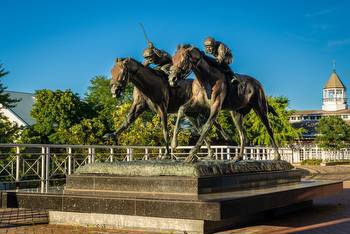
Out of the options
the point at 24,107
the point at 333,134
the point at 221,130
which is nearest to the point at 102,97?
the point at 24,107

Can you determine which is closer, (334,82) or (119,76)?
(119,76)


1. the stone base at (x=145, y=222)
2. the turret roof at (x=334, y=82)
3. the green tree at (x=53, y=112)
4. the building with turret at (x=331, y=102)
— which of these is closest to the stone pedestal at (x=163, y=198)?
the stone base at (x=145, y=222)

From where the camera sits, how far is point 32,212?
1075 cm

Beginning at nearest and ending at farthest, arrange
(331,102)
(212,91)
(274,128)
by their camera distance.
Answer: (212,91)
(274,128)
(331,102)

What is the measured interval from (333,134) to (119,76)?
55.6 metres

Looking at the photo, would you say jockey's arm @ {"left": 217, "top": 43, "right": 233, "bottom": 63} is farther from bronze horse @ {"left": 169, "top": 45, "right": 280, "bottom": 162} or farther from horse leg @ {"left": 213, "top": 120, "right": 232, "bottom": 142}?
horse leg @ {"left": 213, "top": 120, "right": 232, "bottom": 142}

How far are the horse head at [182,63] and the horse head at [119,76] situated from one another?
0.92 meters

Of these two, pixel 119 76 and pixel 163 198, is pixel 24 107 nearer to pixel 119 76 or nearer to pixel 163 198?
pixel 119 76

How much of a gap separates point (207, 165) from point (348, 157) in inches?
2352

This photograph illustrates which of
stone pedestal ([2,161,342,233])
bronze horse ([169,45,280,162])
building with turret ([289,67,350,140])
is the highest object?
building with turret ([289,67,350,140])

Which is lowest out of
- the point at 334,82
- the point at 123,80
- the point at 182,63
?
the point at 123,80

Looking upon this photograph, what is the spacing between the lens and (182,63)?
8.23 metres

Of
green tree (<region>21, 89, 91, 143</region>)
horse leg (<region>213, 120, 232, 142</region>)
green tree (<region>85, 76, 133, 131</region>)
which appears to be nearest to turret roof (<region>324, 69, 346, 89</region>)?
green tree (<region>85, 76, 133, 131</region>)

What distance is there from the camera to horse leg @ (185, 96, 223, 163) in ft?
26.8
